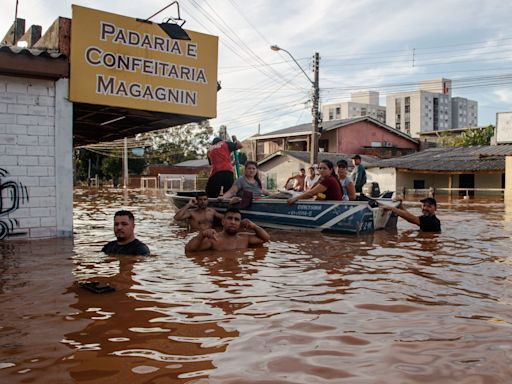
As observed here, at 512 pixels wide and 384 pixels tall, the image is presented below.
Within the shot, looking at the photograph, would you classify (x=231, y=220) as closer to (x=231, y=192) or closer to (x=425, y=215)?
(x=231, y=192)

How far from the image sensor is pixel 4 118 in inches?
312

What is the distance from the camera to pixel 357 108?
115 meters

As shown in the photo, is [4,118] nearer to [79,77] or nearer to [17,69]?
[17,69]

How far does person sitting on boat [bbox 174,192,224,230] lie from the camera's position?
936cm

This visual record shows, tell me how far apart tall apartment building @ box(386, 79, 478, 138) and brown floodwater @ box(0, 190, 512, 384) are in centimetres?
10437

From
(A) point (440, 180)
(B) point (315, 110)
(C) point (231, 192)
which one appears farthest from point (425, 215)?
(A) point (440, 180)

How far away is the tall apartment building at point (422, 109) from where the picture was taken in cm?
10906

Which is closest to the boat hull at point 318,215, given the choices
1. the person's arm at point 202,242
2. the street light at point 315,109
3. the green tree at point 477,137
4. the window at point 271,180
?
the person's arm at point 202,242

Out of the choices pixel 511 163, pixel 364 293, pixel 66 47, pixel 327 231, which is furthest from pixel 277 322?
pixel 511 163

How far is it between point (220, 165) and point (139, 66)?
3110 mm

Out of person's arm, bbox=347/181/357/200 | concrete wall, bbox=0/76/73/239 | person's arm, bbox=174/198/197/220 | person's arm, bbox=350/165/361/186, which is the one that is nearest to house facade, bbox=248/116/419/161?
person's arm, bbox=350/165/361/186

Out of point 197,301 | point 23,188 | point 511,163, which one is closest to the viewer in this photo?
point 197,301

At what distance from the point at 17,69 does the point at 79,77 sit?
1071 mm

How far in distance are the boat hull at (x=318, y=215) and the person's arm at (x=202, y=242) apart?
308 cm
